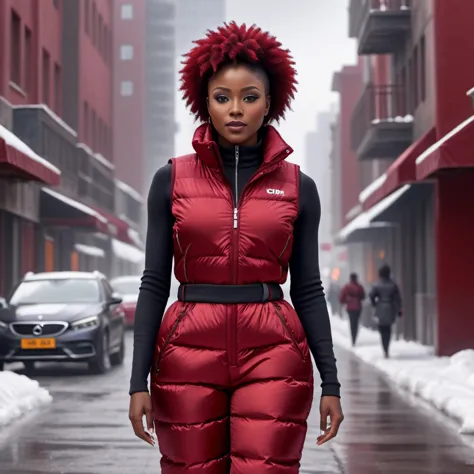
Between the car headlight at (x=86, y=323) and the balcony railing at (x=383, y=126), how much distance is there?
12403mm

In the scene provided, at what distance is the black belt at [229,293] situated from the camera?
4.40m

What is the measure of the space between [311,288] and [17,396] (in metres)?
11.2

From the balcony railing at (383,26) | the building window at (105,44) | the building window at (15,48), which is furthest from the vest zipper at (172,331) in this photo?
the building window at (105,44)

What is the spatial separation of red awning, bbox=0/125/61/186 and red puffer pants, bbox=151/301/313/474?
57.1ft

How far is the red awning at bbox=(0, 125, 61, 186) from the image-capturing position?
70.9 feet

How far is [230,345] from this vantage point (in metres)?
4.36

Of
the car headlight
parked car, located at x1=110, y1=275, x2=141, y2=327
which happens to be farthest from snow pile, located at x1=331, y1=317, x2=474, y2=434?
parked car, located at x1=110, y1=275, x2=141, y2=327

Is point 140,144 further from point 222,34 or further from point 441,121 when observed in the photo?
point 222,34

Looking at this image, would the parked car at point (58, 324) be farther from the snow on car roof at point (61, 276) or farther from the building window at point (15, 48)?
the building window at point (15, 48)

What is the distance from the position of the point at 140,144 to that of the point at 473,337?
80150 mm

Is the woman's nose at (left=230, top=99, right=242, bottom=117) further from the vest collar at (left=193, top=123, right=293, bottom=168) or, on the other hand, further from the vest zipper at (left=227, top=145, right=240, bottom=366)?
the vest zipper at (left=227, top=145, right=240, bottom=366)

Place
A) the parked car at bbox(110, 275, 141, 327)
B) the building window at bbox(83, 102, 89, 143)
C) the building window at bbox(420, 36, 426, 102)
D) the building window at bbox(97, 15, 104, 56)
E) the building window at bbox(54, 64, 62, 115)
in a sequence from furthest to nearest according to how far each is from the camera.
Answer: the building window at bbox(97, 15, 104, 56)
the building window at bbox(83, 102, 89, 143)
the building window at bbox(54, 64, 62, 115)
the parked car at bbox(110, 275, 141, 327)
the building window at bbox(420, 36, 426, 102)

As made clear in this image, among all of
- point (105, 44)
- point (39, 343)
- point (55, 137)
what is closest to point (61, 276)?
point (39, 343)

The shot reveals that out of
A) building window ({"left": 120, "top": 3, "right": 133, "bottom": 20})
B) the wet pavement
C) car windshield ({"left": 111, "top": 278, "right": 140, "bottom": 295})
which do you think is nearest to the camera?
the wet pavement
